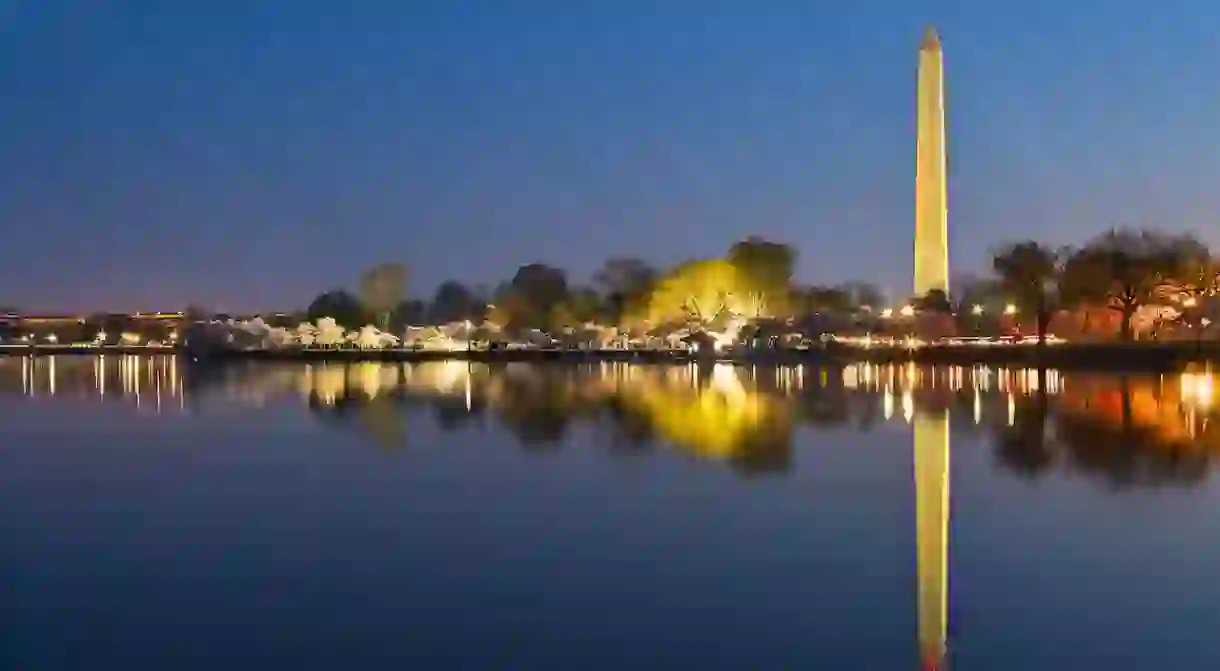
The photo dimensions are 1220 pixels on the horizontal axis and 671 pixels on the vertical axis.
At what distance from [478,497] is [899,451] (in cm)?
633

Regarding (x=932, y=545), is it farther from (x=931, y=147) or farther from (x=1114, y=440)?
(x=931, y=147)

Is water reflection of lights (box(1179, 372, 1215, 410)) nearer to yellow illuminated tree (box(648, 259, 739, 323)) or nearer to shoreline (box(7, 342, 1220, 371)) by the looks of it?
shoreline (box(7, 342, 1220, 371))

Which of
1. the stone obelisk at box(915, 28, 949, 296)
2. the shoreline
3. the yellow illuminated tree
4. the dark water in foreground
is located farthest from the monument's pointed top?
the dark water in foreground

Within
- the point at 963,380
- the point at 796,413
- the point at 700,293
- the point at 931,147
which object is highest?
the point at 931,147

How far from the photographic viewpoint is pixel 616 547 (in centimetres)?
882

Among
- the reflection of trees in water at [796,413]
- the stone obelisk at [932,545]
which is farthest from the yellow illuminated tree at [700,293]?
the stone obelisk at [932,545]

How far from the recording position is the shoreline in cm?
4700

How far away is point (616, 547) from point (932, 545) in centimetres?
242

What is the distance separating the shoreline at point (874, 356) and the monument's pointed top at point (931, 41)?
13645 millimetres

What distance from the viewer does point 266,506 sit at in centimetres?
1095

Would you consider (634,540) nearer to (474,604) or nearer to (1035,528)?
(474,604)

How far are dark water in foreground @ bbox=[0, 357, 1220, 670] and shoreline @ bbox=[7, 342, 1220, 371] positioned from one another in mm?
30699

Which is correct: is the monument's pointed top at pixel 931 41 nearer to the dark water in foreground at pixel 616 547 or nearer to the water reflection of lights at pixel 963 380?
the water reflection of lights at pixel 963 380

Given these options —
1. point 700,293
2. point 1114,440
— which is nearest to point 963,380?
point 1114,440
